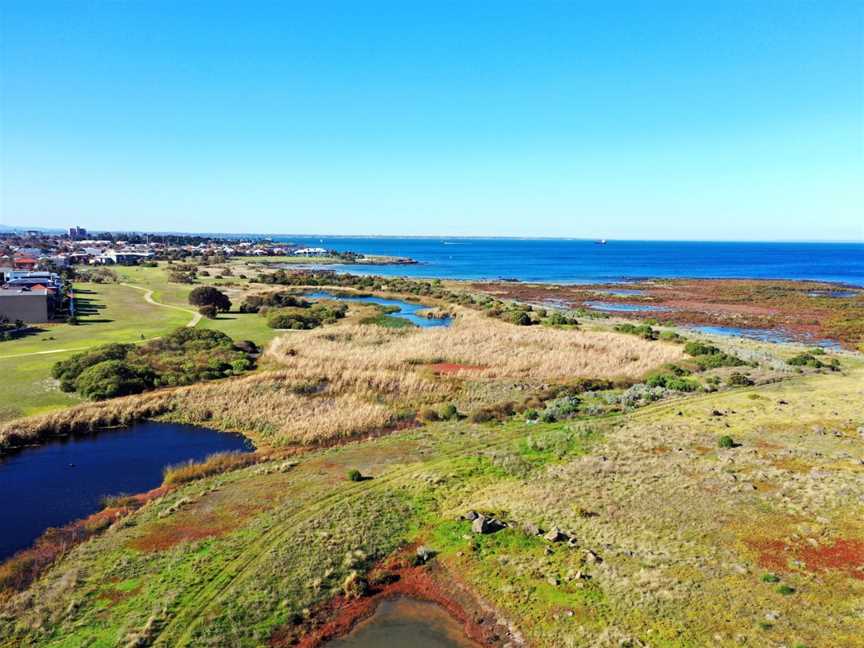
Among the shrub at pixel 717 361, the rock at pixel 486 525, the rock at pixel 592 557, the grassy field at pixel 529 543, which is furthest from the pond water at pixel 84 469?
the shrub at pixel 717 361

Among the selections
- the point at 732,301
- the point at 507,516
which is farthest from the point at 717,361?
the point at 732,301

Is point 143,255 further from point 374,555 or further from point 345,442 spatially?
point 374,555

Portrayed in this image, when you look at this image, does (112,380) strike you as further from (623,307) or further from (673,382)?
(623,307)

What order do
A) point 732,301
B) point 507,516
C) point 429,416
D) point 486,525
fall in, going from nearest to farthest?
point 486,525 < point 507,516 < point 429,416 < point 732,301

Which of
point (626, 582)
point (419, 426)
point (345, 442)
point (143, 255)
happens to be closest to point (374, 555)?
point (626, 582)

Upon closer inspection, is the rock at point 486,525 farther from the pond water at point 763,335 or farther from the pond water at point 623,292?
the pond water at point 623,292

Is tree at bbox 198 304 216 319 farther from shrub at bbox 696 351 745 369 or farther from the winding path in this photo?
shrub at bbox 696 351 745 369

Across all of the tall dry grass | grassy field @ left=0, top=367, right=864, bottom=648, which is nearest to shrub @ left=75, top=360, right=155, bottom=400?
the tall dry grass
